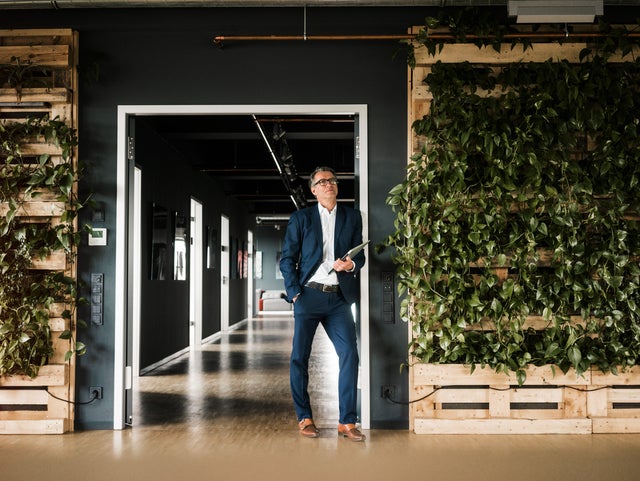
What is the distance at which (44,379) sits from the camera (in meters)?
4.35

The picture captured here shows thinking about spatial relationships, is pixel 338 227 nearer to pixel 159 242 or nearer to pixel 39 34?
pixel 39 34

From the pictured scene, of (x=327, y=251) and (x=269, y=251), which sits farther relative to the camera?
(x=269, y=251)

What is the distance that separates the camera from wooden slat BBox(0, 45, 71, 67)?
4.48 meters

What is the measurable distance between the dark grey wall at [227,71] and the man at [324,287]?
35cm

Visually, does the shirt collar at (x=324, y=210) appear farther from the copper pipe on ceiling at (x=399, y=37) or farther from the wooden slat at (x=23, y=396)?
the wooden slat at (x=23, y=396)

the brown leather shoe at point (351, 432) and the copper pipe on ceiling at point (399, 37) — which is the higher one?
the copper pipe on ceiling at point (399, 37)

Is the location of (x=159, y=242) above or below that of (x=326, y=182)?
below

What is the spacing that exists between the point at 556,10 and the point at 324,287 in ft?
7.27

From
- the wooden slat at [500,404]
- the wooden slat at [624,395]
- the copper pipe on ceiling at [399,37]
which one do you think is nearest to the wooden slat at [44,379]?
the copper pipe on ceiling at [399,37]

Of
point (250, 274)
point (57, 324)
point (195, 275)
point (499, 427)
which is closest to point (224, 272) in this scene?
point (195, 275)

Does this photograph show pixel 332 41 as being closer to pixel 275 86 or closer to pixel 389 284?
pixel 275 86

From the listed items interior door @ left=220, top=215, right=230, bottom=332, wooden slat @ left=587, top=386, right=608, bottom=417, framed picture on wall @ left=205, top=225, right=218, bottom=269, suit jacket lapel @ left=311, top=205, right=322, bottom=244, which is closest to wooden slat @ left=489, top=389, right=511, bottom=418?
wooden slat @ left=587, top=386, right=608, bottom=417

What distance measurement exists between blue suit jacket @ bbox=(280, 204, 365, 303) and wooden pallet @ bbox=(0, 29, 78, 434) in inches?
58.5

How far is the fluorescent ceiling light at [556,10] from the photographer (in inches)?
160
